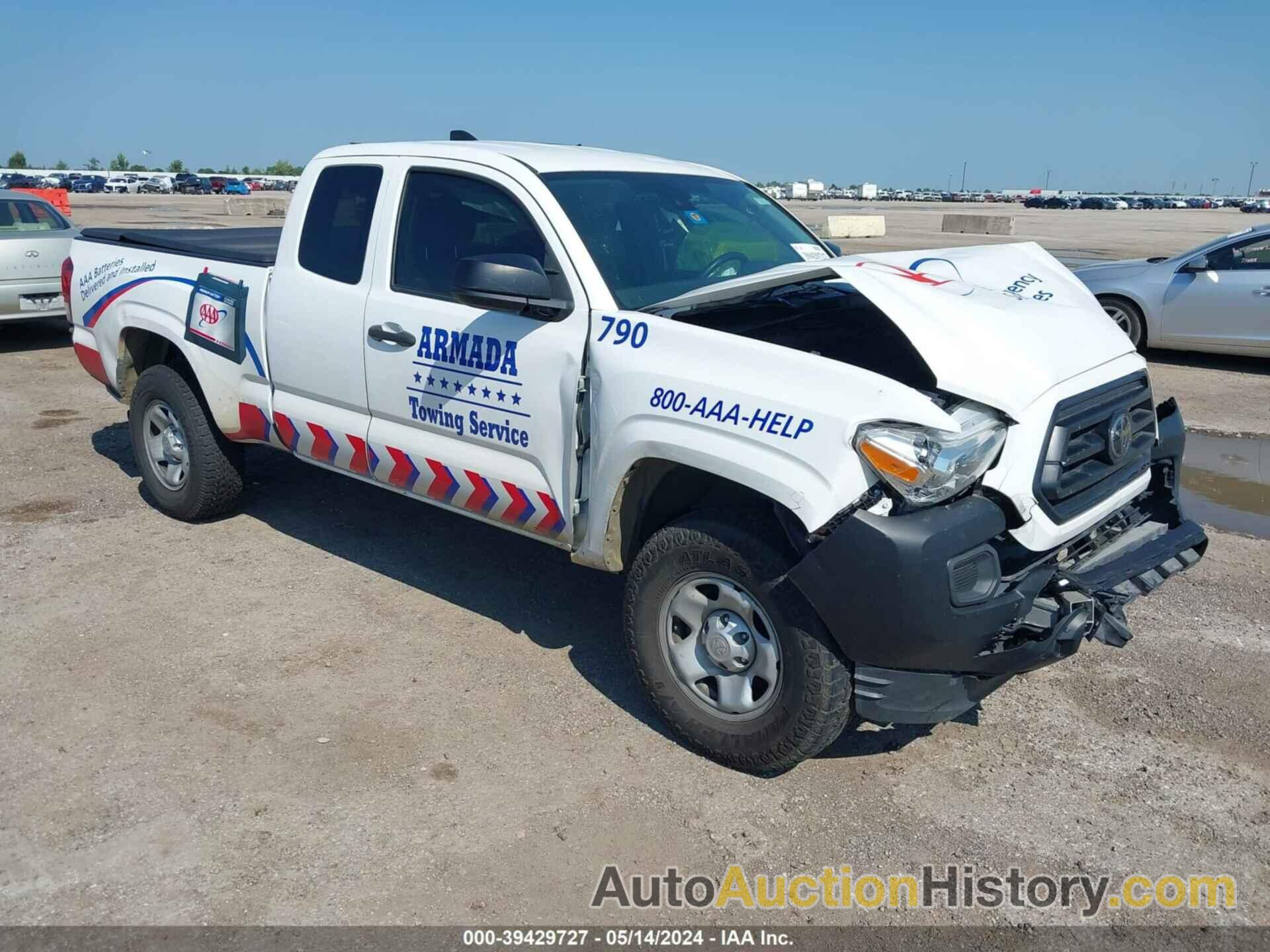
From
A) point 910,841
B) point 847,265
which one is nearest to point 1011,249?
point 847,265

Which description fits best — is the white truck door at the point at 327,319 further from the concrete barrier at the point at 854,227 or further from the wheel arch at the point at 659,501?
the concrete barrier at the point at 854,227

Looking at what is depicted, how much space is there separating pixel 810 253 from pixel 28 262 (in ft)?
30.4

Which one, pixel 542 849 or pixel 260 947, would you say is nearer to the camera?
pixel 260 947

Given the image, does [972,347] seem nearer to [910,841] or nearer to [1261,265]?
[910,841]

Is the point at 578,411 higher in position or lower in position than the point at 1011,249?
lower

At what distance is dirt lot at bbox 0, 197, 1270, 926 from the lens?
10.6 feet

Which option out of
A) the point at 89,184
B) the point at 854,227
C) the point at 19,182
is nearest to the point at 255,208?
the point at 854,227

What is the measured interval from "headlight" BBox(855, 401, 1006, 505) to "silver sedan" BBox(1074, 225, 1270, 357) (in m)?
8.76

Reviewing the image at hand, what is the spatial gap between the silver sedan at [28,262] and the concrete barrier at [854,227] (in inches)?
894

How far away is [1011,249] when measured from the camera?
463 centimetres

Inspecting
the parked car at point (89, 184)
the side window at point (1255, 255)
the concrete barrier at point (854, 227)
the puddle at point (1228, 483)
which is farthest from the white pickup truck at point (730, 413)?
the parked car at point (89, 184)

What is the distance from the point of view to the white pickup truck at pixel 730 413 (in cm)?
327

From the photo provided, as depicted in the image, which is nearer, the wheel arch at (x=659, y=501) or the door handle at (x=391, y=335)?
the wheel arch at (x=659, y=501)

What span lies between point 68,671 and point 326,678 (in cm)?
108
